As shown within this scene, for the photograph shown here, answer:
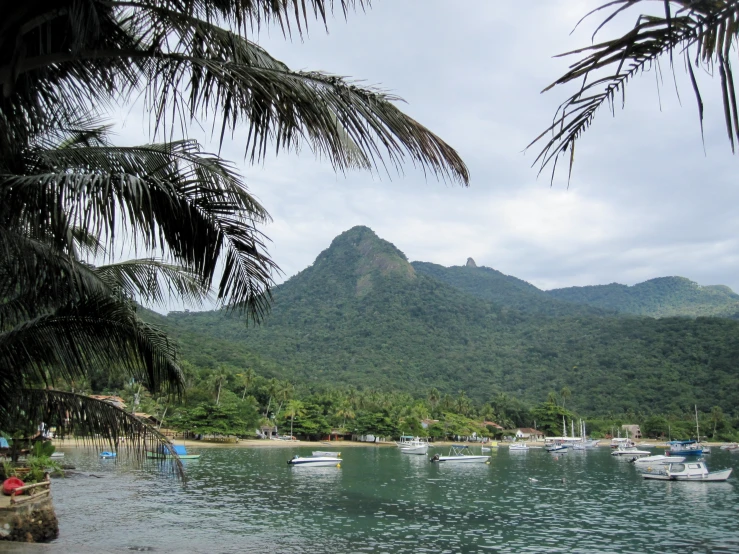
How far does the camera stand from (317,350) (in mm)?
144750

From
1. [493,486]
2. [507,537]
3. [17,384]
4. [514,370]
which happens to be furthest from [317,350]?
[17,384]

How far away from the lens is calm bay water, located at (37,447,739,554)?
17.4m

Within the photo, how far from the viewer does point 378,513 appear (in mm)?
22906

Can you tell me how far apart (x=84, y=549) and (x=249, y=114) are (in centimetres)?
1322

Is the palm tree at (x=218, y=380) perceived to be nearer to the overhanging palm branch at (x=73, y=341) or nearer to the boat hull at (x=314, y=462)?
the boat hull at (x=314, y=462)

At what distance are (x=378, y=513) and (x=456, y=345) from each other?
464ft

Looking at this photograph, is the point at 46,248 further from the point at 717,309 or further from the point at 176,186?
the point at 717,309

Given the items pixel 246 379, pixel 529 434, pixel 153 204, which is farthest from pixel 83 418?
pixel 529 434

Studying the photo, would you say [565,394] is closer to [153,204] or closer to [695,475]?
[695,475]

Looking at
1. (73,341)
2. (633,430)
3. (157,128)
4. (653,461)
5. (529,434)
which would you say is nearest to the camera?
(157,128)

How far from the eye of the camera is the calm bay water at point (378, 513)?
17406 mm

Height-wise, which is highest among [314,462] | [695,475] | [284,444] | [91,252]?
[91,252]

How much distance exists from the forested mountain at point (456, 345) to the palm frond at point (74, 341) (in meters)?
78.8

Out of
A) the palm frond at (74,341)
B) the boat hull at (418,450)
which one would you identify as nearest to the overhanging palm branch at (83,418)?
the palm frond at (74,341)
